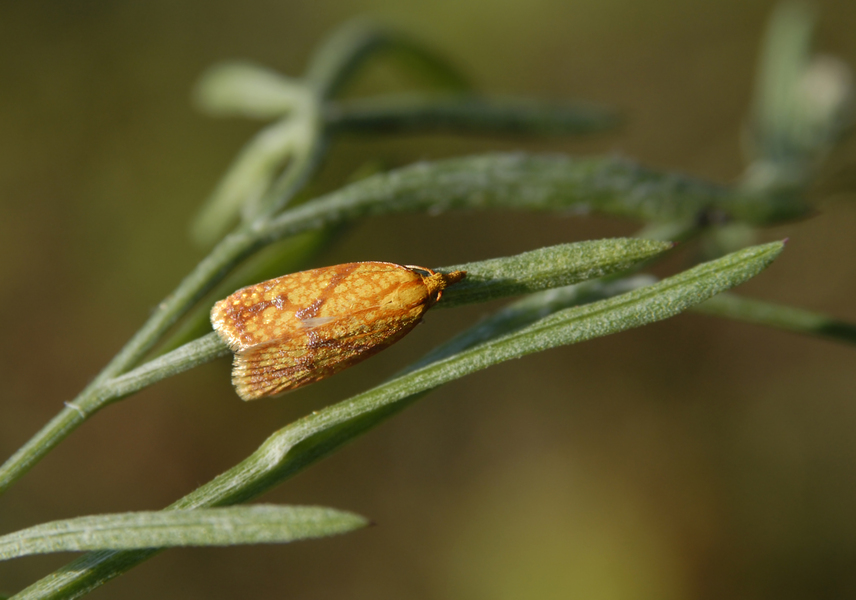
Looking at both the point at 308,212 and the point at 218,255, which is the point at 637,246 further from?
the point at 218,255

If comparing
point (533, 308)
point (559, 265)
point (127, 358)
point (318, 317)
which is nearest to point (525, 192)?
point (533, 308)

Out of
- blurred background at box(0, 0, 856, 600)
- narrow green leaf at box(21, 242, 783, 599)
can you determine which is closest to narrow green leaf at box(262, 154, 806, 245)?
narrow green leaf at box(21, 242, 783, 599)

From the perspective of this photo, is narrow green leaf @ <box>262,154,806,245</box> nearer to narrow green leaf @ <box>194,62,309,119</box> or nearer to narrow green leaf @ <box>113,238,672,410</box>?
narrow green leaf @ <box>113,238,672,410</box>

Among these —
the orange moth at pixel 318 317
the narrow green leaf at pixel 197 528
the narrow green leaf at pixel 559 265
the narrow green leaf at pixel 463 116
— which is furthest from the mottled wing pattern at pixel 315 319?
the narrow green leaf at pixel 463 116

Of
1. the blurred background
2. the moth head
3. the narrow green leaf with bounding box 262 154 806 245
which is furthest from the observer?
the blurred background

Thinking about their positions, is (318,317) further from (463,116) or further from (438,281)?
(463,116)

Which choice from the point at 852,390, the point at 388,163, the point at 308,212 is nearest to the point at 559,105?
the point at 388,163
